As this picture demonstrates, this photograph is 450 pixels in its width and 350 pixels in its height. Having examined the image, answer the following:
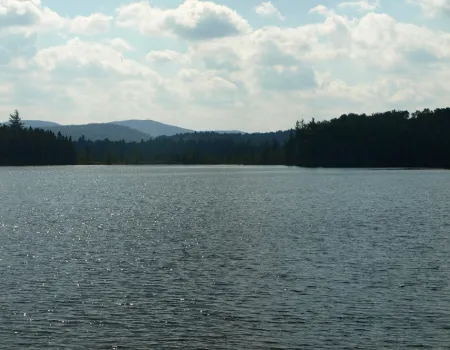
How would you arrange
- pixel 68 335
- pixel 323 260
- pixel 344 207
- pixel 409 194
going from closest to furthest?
pixel 68 335, pixel 323 260, pixel 344 207, pixel 409 194

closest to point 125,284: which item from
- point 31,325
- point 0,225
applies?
point 31,325

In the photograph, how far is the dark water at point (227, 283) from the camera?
31.9 meters

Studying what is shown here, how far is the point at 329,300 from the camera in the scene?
38.5 m

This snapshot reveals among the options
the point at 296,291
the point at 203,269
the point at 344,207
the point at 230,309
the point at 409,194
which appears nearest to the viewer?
the point at 230,309

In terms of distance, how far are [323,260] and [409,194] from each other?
282 ft

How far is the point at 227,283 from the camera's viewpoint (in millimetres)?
43469

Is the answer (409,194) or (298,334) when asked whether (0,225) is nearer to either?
(298,334)

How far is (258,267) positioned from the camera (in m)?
49.8

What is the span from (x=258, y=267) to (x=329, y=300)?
464 inches

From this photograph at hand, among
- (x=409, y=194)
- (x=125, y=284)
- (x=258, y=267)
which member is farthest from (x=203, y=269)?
(x=409, y=194)

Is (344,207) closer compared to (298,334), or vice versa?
(298,334)

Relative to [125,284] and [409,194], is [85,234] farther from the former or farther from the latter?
[409,194]

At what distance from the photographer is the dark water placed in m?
31.9

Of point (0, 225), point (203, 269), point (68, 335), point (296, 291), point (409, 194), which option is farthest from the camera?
point (409, 194)
